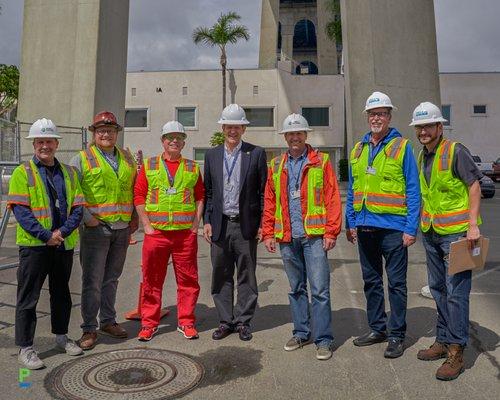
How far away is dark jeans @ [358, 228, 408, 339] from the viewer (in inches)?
188

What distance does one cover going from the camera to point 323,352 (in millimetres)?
4699

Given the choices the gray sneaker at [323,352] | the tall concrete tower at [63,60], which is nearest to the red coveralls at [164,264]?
the gray sneaker at [323,352]

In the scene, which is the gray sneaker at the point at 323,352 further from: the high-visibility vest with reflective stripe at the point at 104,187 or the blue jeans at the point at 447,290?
the high-visibility vest with reflective stripe at the point at 104,187

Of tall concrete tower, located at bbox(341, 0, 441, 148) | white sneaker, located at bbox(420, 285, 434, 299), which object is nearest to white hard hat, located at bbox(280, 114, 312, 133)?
white sneaker, located at bbox(420, 285, 434, 299)

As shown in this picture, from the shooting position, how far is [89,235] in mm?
5078

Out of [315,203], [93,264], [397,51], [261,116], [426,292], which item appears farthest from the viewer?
[261,116]

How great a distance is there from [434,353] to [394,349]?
1.13ft

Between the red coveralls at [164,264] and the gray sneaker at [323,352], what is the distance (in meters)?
1.36

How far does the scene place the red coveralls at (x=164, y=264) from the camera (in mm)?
5230

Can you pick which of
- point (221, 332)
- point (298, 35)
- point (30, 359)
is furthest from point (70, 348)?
point (298, 35)

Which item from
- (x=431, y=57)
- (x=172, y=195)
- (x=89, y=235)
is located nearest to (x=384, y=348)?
(x=172, y=195)

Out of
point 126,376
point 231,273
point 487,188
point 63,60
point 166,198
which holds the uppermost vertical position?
point 63,60

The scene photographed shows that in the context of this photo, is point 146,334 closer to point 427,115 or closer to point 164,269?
point 164,269

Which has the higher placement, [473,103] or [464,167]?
[473,103]
